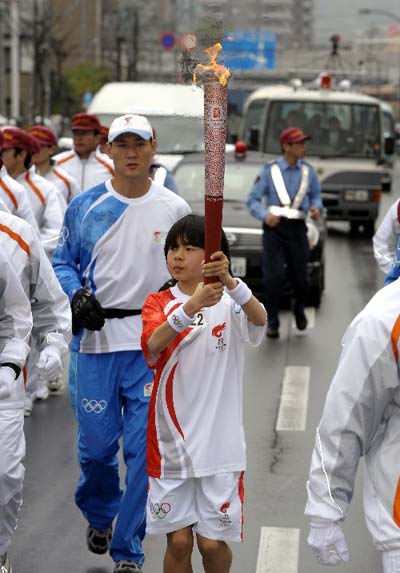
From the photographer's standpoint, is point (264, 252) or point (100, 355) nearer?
point (100, 355)

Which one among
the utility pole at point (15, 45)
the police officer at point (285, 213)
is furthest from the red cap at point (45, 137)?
the utility pole at point (15, 45)

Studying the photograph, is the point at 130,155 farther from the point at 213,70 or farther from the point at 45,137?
the point at 45,137

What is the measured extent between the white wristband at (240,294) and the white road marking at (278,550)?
1756mm

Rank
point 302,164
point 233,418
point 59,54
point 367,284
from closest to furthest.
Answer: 1. point 233,418
2. point 302,164
3. point 367,284
4. point 59,54

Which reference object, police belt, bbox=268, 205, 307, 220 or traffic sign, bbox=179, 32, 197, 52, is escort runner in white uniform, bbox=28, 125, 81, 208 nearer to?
police belt, bbox=268, 205, 307, 220

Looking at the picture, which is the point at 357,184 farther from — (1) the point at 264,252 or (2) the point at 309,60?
(2) the point at 309,60

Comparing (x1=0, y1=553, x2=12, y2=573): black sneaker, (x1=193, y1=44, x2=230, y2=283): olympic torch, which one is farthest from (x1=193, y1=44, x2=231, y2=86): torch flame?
(x1=0, y1=553, x2=12, y2=573): black sneaker

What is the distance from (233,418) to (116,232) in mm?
1365

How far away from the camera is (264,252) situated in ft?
41.9

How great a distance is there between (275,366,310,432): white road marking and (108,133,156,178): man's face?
3211mm

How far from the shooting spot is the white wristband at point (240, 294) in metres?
4.77

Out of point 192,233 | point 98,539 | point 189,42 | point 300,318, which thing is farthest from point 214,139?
point 300,318

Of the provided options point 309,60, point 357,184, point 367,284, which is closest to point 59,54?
point 309,60

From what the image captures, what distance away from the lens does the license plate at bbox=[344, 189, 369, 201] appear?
898 inches
